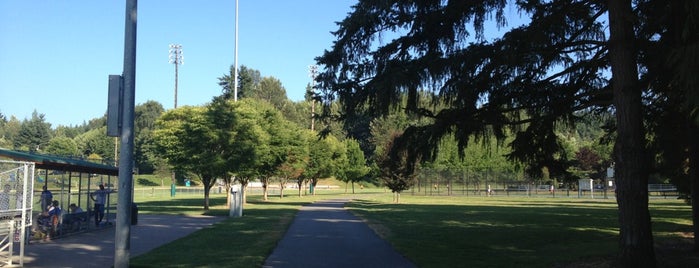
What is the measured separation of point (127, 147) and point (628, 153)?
810 cm

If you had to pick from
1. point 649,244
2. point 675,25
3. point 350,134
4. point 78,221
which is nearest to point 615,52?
point 675,25

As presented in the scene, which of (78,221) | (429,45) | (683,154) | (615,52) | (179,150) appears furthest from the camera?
(179,150)

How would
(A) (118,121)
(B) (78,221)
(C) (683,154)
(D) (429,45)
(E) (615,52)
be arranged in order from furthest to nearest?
(B) (78,221) → (C) (683,154) → (D) (429,45) → (E) (615,52) → (A) (118,121)

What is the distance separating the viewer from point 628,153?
1011 centimetres

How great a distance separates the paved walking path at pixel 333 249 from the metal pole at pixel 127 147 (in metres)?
4.43

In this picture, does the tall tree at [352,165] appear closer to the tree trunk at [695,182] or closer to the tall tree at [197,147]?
the tall tree at [197,147]

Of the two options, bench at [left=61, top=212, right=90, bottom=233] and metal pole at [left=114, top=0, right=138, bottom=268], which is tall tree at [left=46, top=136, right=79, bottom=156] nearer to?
bench at [left=61, top=212, right=90, bottom=233]

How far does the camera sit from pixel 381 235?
18688 millimetres

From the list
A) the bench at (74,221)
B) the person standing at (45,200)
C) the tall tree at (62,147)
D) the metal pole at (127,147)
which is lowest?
the bench at (74,221)

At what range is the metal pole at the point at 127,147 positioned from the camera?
24.8 ft

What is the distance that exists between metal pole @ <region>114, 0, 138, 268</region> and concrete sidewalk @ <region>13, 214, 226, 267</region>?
4788mm

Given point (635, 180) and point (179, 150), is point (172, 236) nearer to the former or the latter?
point (635, 180)

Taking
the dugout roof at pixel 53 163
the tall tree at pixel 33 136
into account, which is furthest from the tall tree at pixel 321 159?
the tall tree at pixel 33 136

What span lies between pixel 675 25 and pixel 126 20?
8.58 m
